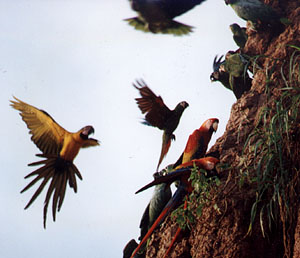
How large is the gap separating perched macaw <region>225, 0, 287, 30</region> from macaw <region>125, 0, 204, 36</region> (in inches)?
6.4

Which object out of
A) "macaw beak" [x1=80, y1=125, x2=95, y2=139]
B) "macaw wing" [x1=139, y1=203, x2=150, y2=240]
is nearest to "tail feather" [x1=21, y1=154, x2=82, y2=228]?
"macaw beak" [x1=80, y1=125, x2=95, y2=139]

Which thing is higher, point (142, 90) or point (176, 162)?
point (142, 90)

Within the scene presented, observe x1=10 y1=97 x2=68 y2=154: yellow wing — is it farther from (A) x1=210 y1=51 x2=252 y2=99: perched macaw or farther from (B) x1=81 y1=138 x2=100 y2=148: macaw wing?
(A) x1=210 y1=51 x2=252 y2=99: perched macaw

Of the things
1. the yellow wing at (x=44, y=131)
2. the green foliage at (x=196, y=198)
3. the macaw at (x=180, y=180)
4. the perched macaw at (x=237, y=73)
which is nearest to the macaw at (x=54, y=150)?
the yellow wing at (x=44, y=131)

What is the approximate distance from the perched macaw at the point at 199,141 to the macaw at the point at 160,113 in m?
0.09

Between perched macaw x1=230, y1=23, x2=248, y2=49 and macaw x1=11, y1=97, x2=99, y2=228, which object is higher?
perched macaw x1=230, y1=23, x2=248, y2=49

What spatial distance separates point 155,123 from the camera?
60.1 inches

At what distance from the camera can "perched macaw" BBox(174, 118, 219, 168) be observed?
56.3 inches

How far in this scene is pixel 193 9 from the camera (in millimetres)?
1539

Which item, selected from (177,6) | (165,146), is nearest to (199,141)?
(165,146)

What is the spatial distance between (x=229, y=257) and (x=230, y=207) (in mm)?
141

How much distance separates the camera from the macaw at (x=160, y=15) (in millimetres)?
1511

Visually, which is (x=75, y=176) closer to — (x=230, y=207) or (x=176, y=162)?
(x=176, y=162)

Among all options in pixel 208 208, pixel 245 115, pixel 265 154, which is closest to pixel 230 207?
pixel 208 208
